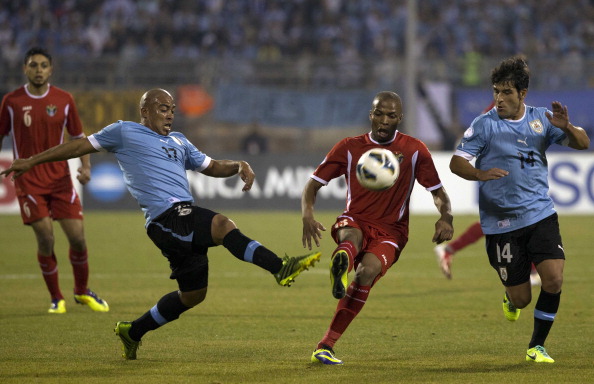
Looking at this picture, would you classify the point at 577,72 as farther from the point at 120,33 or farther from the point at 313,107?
the point at 120,33

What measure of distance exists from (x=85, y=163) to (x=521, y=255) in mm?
4756

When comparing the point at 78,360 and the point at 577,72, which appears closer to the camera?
the point at 78,360

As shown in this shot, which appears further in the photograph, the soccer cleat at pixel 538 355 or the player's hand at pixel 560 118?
the soccer cleat at pixel 538 355

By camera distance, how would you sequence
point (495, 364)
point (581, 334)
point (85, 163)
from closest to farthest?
point (495, 364)
point (581, 334)
point (85, 163)

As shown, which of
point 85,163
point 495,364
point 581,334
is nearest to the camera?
point 495,364

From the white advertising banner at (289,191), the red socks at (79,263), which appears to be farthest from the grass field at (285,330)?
the white advertising banner at (289,191)

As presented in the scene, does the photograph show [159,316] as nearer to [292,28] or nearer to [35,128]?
[35,128]

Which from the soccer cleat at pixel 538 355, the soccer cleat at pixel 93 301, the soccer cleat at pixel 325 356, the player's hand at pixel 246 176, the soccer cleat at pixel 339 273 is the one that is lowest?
the soccer cleat at pixel 93 301

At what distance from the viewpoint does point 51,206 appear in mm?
9945

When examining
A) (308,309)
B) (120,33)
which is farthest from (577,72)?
(308,309)

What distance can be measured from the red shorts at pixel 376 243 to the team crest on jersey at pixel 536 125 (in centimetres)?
126

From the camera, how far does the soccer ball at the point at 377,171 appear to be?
6.78 m

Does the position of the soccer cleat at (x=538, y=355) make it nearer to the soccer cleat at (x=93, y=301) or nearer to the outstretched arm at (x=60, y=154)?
the outstretched arm at (x=60, y=154)

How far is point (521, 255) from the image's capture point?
23.6 ft
